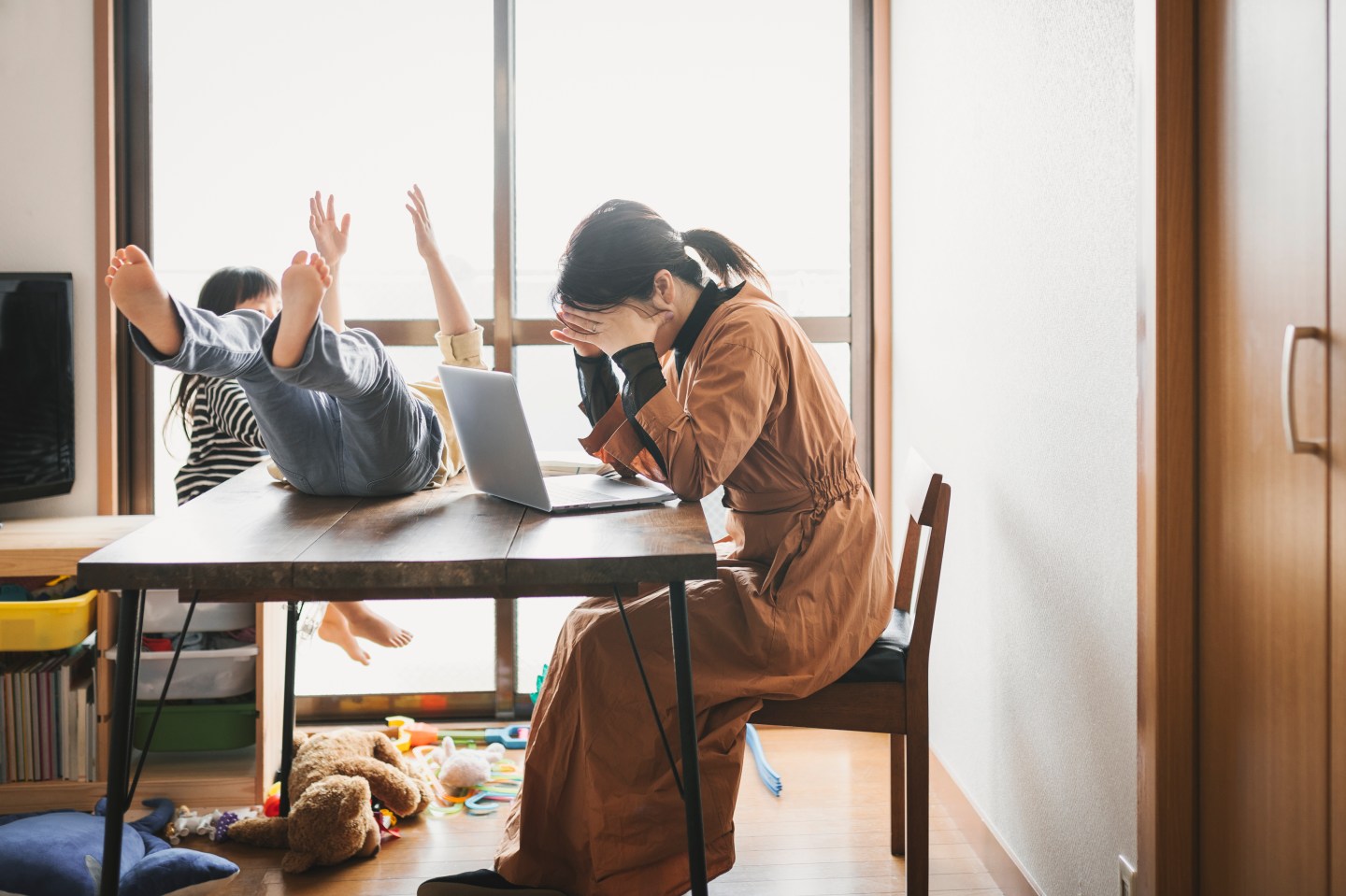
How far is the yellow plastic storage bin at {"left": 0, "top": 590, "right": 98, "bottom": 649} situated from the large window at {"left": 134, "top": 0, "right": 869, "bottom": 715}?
586 millimetres

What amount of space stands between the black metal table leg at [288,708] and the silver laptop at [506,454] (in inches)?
27.6

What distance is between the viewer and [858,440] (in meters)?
2.88

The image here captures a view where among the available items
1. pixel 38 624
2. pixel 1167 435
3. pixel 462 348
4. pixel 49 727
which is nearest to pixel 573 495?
pixel 462 348

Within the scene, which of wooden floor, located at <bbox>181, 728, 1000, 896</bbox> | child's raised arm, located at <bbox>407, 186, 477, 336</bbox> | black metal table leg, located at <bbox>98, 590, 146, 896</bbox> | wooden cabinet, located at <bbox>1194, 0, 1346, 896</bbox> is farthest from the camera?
child's raised arm, located at <bbox>407, 186, 477, 336</bbox>

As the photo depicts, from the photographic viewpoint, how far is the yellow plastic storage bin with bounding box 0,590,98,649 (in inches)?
87.2

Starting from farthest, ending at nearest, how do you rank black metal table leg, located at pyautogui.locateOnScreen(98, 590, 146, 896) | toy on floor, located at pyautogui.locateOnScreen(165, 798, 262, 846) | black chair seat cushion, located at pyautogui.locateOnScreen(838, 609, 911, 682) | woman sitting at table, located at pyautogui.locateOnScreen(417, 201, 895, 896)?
toy on floor, located at pyautogui.locateOnScreen(165, 798, 262, 846) → black chair seat cushion, located at pyautogui.locateOnScreen(838, 609, 911, 682) → woman sitting at table, located at pyautogui.locateOnScreen(417, 201, 895, 896) → black metal table leg, located at pyautogui.locateOnScreen(98, 590, 146, 896)

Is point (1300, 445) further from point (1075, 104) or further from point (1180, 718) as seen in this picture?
point (1075, 104)

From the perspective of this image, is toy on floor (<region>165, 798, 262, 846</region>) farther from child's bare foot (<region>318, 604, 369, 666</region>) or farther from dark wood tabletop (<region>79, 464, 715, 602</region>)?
dark wood tabletop (<region>79, 464, 715, 602</region>)

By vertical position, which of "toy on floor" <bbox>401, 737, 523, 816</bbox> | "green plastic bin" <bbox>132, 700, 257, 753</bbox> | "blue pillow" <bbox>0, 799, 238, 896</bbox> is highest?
"green plastic bin" <bbox>132, 700, 257, 753</bbox>

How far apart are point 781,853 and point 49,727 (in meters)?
1.62

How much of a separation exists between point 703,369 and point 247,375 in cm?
69

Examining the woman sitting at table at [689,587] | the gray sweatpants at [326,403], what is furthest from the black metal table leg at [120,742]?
the woman sitting at table at [689,587]

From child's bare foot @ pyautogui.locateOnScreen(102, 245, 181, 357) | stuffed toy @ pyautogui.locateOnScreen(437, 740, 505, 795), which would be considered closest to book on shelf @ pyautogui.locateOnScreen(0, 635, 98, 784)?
stuffed toy @ pyautogui.locateOnScreen(437, 740, 505, 795)

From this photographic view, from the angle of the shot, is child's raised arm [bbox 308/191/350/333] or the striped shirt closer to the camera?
child's raised arm [bbox 308/191/350/333]
